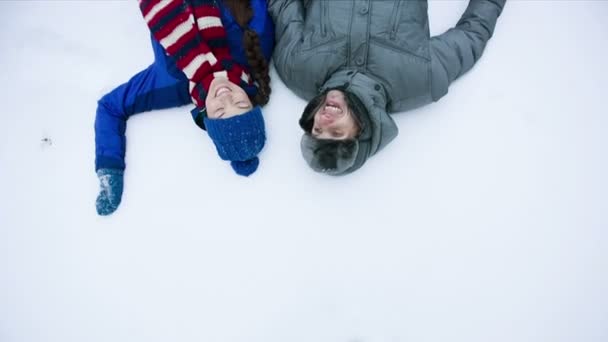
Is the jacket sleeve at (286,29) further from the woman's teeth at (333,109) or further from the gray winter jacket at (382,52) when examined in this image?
the woman's teeth at (333,109)

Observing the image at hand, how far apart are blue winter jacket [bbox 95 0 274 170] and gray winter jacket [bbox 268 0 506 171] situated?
0.42ft

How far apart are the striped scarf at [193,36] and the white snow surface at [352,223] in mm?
187

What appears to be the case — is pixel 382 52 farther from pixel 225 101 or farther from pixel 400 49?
pixel 225 101

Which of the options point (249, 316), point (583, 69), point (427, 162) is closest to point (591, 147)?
point (583, 69)

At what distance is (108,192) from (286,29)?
813 mm

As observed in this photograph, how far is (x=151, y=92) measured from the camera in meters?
1.45

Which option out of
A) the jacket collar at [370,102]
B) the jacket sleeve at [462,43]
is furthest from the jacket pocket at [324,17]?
the jacket sleeve at [462,43]

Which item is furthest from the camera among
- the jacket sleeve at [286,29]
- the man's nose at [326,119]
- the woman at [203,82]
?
the jacket sleeve at [286,29]

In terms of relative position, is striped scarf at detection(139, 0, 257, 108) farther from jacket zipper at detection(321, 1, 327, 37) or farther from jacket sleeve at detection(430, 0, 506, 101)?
jacket sleeve at detection(430, 0, 506, 101)

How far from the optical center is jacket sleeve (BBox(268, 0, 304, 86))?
4.57 ft

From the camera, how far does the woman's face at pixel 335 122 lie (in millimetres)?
1165

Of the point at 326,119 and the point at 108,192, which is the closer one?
the point at 326,119

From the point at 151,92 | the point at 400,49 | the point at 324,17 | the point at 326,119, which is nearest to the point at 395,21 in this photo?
the point at 400,49

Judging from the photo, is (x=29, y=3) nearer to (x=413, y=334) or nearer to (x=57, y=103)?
(x=57, y=103)
